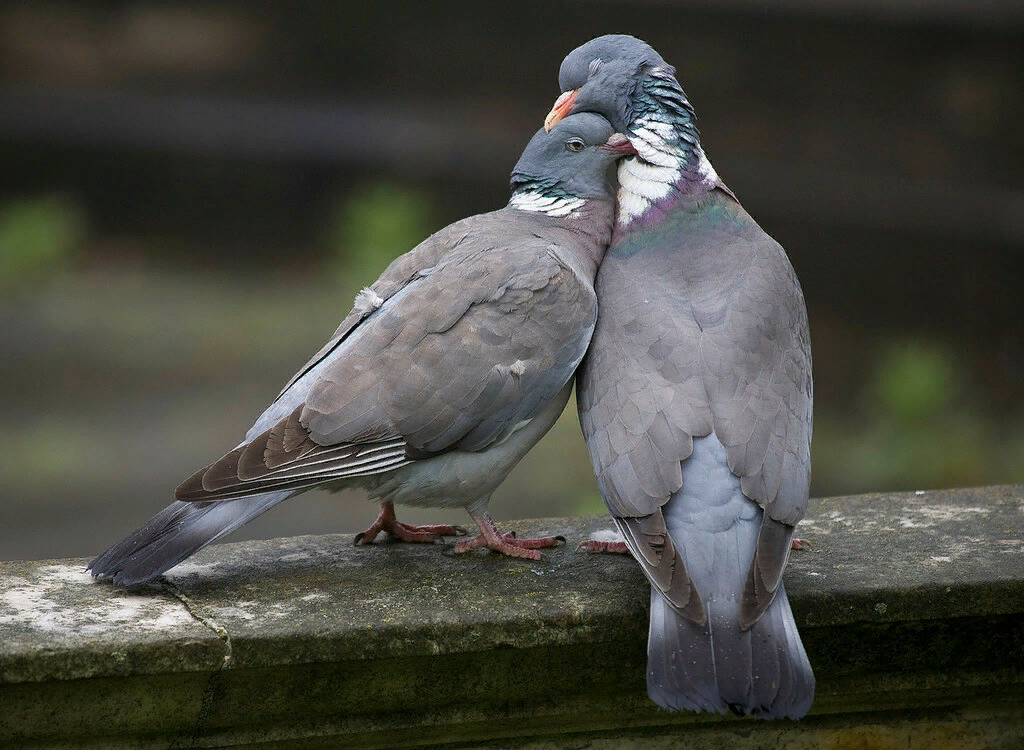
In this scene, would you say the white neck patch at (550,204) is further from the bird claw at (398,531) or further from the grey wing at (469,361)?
the bird claw at (398,531)

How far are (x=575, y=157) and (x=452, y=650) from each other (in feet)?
4.67

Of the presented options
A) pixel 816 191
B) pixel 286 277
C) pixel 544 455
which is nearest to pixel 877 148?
pixel 816 191

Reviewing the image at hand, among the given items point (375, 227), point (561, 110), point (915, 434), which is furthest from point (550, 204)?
point (915, 434)

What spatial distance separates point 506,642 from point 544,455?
12.9ft

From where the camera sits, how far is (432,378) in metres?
2.99

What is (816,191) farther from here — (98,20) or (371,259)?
(98,20)

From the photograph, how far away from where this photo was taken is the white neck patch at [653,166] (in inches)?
132

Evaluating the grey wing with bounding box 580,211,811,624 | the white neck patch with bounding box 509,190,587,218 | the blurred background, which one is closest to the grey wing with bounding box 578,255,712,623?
the grey wing with bounding box 580,211,811,624

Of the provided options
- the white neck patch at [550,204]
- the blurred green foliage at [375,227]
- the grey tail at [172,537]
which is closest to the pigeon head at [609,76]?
the white neck patch at [550,204]

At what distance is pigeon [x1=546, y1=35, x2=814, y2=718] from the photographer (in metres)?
2.50

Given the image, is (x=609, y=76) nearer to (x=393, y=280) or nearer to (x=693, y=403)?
(x=393, y=280)

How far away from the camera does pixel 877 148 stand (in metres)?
7.14

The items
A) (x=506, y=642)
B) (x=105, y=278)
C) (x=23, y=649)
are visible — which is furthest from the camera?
(x=105, y=278)

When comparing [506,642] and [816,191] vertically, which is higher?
[816,191]
